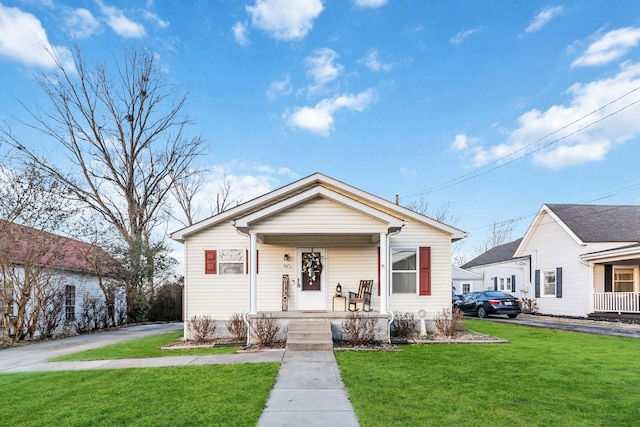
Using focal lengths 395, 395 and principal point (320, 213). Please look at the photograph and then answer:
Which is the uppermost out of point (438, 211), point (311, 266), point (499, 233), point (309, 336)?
point (438, 211)

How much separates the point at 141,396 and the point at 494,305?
670 inches

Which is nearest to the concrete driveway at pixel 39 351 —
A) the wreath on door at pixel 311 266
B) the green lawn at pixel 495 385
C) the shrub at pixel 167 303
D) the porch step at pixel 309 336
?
the porch step at pixel 309 336

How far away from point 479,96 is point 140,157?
18082 mm

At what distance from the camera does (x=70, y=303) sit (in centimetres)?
1538

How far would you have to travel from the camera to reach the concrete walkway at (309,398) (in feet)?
14.7

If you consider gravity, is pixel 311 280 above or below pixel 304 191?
below

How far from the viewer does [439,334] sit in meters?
11.1

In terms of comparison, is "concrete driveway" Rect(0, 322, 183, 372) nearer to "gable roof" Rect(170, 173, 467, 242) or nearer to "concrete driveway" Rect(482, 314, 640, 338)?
"gable roof" Rect(170, 173, 467, 242)

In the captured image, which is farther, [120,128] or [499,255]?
[499,255]

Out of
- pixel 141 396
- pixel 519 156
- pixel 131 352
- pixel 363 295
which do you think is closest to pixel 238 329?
pixel 131 352

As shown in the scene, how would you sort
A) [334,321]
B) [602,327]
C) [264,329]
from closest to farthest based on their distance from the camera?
[264,329] → [334,321] → [602,327]

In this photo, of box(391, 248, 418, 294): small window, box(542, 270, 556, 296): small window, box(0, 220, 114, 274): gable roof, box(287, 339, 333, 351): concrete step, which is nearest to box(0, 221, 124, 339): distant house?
box(0, 220, 114, 274): gable roof

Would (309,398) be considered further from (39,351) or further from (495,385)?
(39,351)

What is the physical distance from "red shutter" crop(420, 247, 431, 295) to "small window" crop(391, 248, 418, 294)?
6.9 inches
